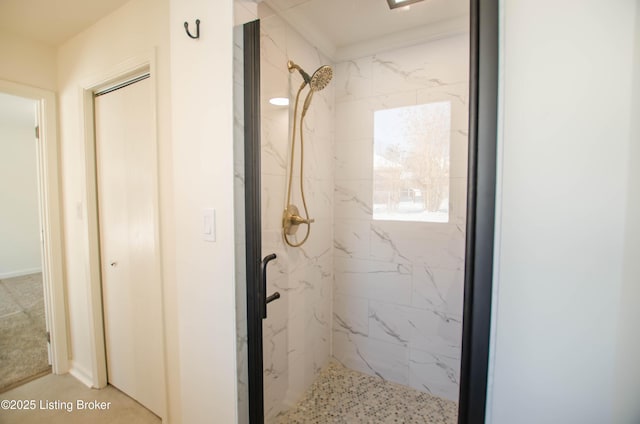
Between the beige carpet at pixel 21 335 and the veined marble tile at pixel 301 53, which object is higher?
the veined marble tile at pixel 301 53

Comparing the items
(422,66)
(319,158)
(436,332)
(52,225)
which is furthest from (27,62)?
(436,332)

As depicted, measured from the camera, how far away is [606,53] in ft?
1.70

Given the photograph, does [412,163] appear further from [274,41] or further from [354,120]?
[274,41]

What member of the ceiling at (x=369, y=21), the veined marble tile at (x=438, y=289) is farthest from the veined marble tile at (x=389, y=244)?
the ceiling at (x=369, y=21)

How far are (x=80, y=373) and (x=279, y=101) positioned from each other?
2605 millimetres

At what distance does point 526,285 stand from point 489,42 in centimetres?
59

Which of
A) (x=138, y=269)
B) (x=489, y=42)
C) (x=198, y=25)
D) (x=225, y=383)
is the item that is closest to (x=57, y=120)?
(x=138, y=269)

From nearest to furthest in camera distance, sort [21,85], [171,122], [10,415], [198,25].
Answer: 1. [198,25]
2. [171,122]
3. [10,415]
4. [21,85]

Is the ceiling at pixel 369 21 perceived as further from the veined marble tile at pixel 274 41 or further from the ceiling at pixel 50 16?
the ceiling at pixel 50 16

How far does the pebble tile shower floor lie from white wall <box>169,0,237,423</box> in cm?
75

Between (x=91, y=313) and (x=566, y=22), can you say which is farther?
(x=91, y=313)

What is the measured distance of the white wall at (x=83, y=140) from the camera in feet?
4.41

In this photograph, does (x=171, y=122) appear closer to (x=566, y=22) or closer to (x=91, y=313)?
(x=566, y=22)

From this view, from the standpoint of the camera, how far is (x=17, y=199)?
4.25m
